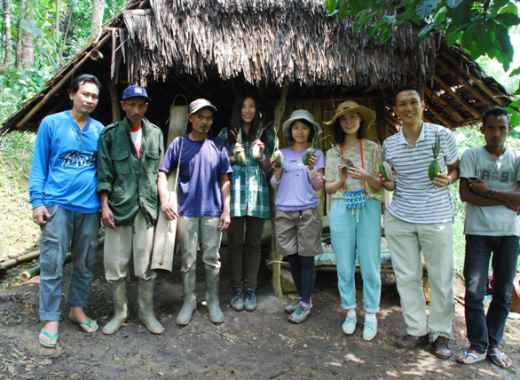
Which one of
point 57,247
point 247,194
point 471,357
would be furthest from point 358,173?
point 57,247

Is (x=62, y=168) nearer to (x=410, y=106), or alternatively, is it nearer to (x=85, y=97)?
(x=85, y=97)

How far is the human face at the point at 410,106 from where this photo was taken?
10.4 feet

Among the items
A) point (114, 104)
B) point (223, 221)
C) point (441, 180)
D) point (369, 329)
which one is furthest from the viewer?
point (114, 104)

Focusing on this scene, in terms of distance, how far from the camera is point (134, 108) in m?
3.41

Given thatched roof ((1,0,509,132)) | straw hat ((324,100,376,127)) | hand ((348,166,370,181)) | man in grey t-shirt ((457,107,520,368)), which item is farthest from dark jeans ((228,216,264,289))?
man in grey t-shirt ((457,107,520,368))

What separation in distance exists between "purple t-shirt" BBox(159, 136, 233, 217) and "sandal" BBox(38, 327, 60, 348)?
55.9 inches

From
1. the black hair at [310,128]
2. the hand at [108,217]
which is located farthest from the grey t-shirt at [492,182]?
the hand at [108,217]

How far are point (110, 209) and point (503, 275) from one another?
10.7 ft

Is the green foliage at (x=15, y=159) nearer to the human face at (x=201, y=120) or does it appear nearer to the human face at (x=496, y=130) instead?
the human face at (x=201, y=120)

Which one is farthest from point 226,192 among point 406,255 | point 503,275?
point 503,275

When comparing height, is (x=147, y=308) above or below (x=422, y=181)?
below

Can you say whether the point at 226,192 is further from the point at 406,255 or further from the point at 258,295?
the point at 406,255

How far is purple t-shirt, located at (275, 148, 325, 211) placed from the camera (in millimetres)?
3688

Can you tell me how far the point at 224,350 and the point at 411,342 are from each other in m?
1.65
